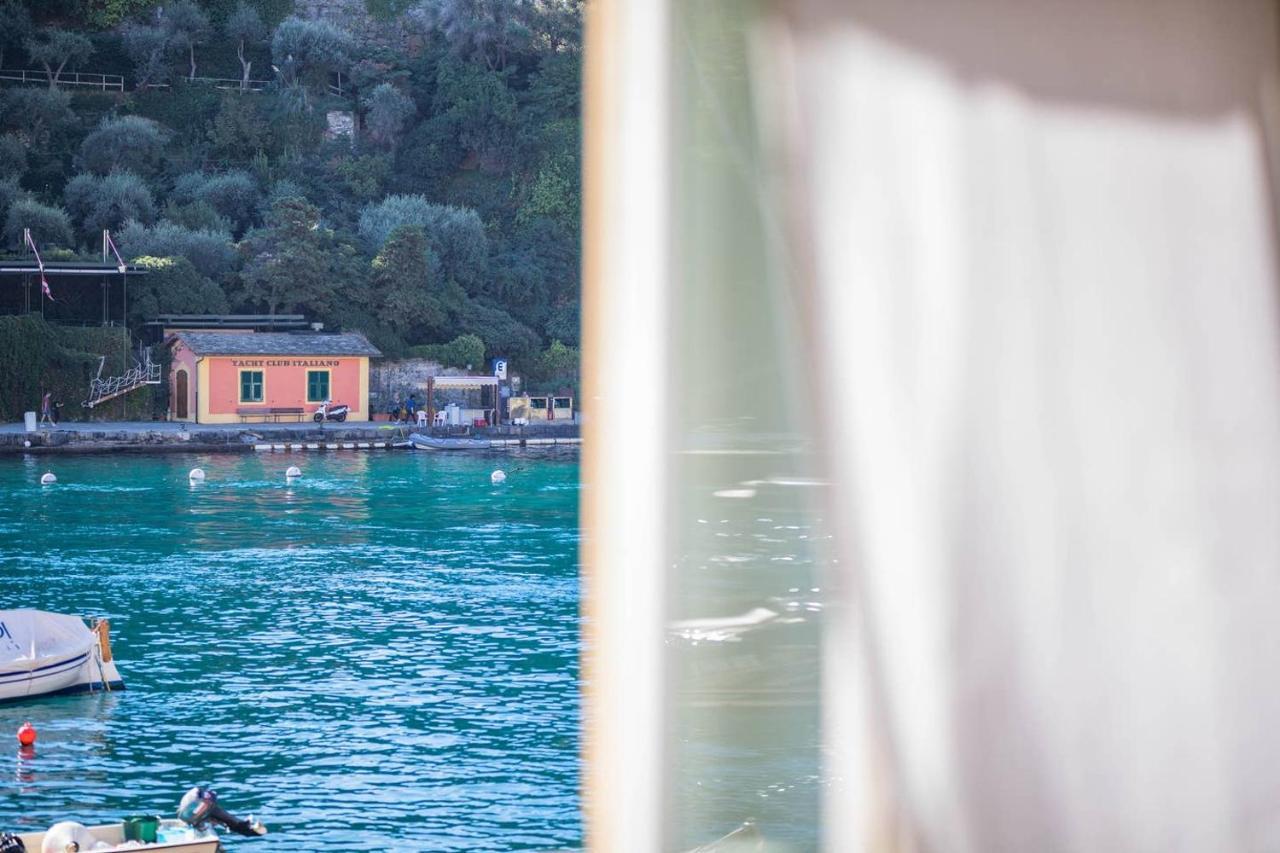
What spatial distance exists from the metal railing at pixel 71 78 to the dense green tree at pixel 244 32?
1872 millimetres

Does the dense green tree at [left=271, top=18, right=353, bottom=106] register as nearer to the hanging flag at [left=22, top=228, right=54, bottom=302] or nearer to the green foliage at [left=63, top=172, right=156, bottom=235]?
the green foliage at [left=63, top=172, right=156, bottom=235]

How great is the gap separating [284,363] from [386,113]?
20.1 ft

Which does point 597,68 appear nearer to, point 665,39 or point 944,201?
point 665,39

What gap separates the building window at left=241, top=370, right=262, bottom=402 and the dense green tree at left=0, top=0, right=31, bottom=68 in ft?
26.8

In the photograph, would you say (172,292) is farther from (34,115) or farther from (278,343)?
(34,115)

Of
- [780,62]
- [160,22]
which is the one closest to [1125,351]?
[780,62]

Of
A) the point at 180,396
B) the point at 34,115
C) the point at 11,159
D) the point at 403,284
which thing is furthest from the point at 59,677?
the point at 34,115

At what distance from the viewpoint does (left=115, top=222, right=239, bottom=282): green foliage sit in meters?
22.0

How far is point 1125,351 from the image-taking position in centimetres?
109

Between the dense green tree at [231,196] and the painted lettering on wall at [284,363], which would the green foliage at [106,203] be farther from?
the painted lettering on wall at [284,363]

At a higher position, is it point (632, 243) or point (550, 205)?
point (550, 205)

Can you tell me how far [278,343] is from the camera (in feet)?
69.2

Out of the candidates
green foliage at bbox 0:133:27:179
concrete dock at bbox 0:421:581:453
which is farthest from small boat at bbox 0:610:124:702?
green foliage at bbox 0:133:27:179

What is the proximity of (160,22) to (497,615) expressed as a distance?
17.7 meters
